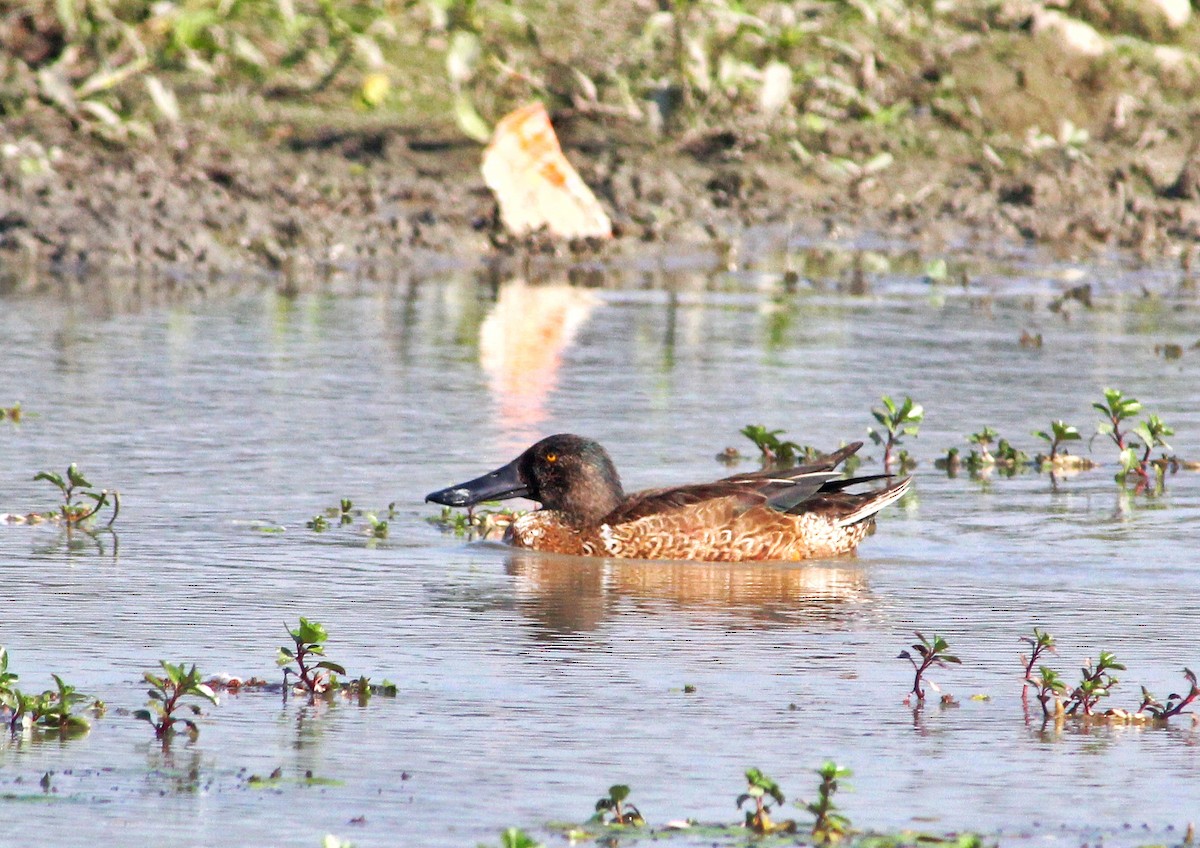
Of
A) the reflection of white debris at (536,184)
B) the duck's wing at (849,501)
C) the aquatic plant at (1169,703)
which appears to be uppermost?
the reflection of white debris at (536,184)

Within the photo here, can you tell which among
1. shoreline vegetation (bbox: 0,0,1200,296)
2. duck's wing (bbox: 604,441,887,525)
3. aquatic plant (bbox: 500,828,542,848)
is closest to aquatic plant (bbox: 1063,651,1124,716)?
aquatic plant (bbox: 500,828,542,848)

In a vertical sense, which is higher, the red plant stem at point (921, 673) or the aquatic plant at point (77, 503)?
the aquatic plant at point (77, 503)

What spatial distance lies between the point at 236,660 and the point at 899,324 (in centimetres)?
961

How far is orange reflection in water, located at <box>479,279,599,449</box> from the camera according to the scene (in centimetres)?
1245

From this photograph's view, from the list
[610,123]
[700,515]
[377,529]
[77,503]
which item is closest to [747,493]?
[700,515]

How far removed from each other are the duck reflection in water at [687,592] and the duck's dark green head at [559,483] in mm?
259

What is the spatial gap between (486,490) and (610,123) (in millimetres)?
12395

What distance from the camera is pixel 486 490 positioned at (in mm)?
9797

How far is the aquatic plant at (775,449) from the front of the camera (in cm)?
1070

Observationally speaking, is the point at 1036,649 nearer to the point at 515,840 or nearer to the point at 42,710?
the point at 515,840

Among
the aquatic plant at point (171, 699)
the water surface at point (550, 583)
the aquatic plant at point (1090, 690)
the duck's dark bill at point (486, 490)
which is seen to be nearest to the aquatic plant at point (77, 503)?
the water surface at point (550, 583)

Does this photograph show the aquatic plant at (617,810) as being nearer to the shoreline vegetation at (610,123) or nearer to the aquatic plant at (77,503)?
the aquatic plant at (77,503)

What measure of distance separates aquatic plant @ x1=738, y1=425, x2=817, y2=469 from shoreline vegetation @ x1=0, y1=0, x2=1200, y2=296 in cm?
789

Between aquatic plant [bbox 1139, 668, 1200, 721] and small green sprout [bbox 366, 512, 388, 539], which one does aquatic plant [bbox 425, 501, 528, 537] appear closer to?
small green sprout [bbox 366, 512, 388, 539]
